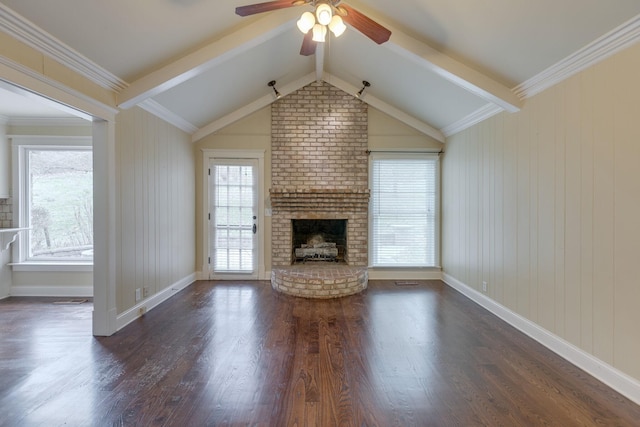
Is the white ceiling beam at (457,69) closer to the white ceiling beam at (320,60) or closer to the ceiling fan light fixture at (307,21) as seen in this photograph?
the white ceiling beam at (320,60)

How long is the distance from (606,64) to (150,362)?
14.1ft

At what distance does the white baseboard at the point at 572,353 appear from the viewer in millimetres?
2152

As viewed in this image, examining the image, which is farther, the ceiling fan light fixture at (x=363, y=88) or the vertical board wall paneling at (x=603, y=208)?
the ceiling fan light fixture at (x=363, y=88)

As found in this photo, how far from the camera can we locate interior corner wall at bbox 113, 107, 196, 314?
11.0 feet

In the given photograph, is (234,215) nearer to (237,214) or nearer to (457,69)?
(237,214)

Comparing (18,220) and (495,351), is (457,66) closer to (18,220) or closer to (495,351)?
(495,351)

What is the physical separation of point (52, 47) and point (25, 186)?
314 cm

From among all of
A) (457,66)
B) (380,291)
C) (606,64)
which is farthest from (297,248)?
A: (606,64)

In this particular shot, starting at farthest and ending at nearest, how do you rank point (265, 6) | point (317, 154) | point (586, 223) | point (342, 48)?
point (317, 154), point (342, 48), point (586, 223), point (265, 6)

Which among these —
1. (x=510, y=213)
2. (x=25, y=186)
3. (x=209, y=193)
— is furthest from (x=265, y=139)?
(x=510, y=213)

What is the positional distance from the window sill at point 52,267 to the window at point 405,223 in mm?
4465

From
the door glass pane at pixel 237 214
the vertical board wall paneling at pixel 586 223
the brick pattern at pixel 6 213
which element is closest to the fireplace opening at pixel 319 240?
the door glass pane at pixel 237 214

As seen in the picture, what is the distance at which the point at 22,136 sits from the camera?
4.40 metres

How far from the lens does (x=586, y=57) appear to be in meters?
2.46
